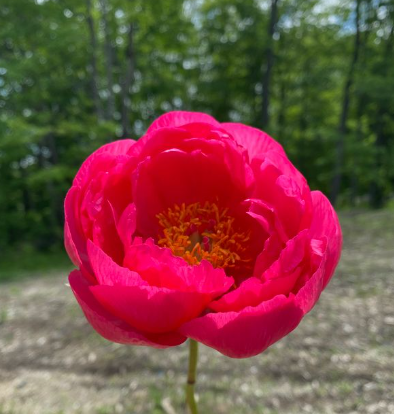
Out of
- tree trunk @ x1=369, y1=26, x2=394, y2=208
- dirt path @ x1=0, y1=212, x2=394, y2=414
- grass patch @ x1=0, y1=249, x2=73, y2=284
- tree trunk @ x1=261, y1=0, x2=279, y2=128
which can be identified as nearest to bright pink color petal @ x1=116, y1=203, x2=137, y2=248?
dirt path @ x1=0, y1=212, x2=394, y2=414

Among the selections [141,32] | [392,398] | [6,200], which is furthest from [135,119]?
[392,398]

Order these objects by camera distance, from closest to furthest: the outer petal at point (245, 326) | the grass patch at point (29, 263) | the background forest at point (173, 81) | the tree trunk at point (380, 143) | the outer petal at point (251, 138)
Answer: the outer petal at point (245, 326), the outer petal at point (251, 138), the grass patch at point (29, 263), the background forest at point (173, 81), the tree trunk at point (380, 143)

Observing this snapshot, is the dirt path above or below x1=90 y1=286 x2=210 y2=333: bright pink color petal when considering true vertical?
below

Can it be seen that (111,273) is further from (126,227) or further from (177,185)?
(177,185)

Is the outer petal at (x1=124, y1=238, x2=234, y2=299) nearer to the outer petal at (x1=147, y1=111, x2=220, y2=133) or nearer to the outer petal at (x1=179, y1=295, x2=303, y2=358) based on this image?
the outer petal at (x1=179, y1=295, x2=303, y2=358)

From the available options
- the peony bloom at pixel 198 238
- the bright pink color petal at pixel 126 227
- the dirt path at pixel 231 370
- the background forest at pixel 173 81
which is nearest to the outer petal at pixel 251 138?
the peony bloom at pixel 198 238

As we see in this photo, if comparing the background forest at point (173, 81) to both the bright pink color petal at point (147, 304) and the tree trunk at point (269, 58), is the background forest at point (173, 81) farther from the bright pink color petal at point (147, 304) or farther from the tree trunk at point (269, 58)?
the bright pink color petal at point (147, 304)
